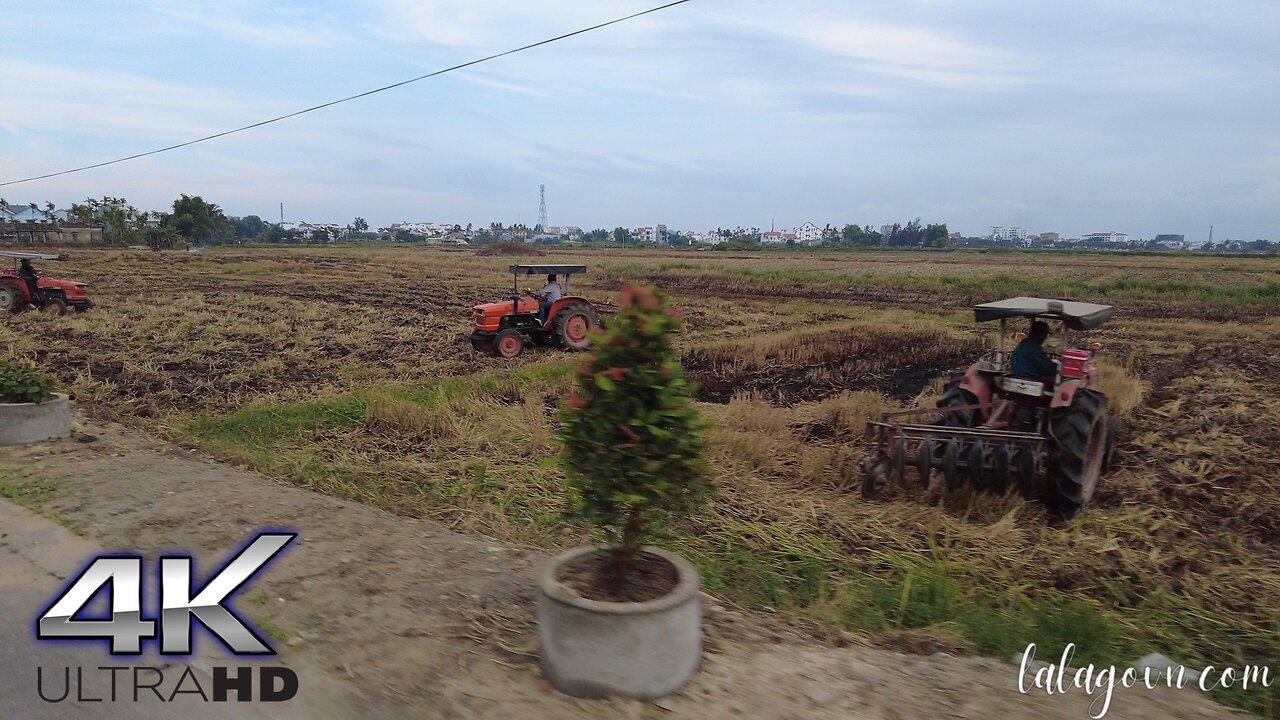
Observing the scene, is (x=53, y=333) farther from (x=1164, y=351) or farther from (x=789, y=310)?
(x=1164, y=351)

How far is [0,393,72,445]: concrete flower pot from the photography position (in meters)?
7.69

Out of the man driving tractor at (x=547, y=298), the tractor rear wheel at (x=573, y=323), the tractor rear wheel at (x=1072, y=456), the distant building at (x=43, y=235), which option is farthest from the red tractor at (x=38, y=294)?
the distant building at (x=43, y=235)

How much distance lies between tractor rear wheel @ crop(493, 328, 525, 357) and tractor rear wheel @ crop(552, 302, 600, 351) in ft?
2.62

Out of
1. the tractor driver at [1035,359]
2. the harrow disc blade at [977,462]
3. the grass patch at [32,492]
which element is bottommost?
the grass patch at [32,492]

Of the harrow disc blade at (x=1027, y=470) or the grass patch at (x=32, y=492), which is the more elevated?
the harrow disc blade at (x=1027, y=470)

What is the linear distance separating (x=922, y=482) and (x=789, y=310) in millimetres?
16710

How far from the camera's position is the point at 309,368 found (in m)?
12.5

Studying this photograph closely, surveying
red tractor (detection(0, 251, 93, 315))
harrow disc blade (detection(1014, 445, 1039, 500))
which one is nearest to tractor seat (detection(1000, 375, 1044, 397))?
harrow disc blade (detection(1014, 445, 1039, 500))

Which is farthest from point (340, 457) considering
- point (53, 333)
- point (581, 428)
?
point (53, 333)

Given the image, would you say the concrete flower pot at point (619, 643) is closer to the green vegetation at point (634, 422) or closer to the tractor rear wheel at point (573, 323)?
the green vegetation at point (634, 422)

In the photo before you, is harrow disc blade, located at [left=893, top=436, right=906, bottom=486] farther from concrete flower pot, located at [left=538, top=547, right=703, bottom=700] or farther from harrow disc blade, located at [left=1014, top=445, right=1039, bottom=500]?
concrete flower pot, located at [left=538, top=547, right=703, bottom=700]

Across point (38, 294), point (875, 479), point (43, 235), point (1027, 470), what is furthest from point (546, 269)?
point (43, 235)

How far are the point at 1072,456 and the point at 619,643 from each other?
15.9 feet

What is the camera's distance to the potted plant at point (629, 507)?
10.8 feet
